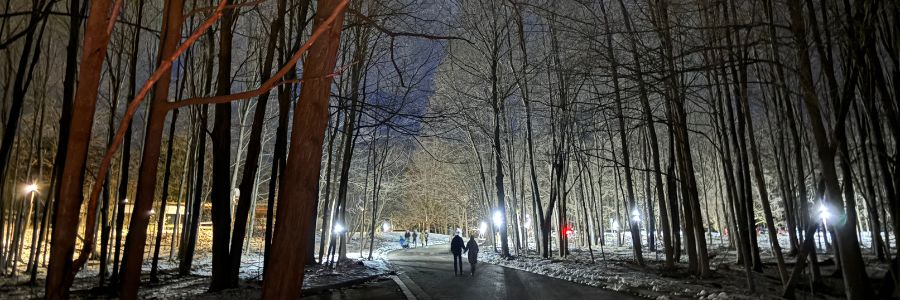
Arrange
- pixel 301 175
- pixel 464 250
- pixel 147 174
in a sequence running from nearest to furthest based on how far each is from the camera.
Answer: pixel 147 174
pixel 301 175
pixel 464 250

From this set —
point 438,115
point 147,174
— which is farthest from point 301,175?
point 438,115

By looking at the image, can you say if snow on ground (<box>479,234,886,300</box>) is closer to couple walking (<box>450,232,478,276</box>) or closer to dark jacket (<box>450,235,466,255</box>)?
couple walking (<box>450,232,478,276</box>)

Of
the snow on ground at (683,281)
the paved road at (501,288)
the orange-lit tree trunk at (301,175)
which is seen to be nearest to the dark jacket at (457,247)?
the paved road at (501,288)

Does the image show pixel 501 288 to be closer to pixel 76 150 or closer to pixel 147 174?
pixel 147 174

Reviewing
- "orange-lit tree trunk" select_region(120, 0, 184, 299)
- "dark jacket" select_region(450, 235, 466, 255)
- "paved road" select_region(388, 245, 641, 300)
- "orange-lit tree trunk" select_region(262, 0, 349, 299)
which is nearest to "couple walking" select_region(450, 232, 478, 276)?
"dark jacket" select_region(450, 235, 466, 255)

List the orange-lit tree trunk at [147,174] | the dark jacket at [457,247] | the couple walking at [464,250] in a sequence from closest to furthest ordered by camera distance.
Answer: the orange-lit tree trunk at [147,174]
the couple walking at [464,250]
the dark jacket at [457,247]

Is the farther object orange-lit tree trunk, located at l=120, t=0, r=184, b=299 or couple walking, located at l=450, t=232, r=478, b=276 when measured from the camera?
couple walking, located at l=450, t=232, r=478, b=276

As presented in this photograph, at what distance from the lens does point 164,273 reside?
15.1 meters

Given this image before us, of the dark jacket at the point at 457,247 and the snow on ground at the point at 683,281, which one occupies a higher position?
the dark jacket at the point at 457,247

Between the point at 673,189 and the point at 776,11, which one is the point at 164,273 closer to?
the point at 673,189

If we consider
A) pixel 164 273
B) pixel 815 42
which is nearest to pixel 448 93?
pixel 164 273

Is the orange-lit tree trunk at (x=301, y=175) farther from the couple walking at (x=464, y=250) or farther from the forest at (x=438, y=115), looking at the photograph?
the couple walking at (x=464, y=250)

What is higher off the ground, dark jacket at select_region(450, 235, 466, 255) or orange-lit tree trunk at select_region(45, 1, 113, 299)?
orange-lit tree trunk at select_region(45, 1, 113, 299)

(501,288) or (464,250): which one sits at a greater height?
(464,250)
